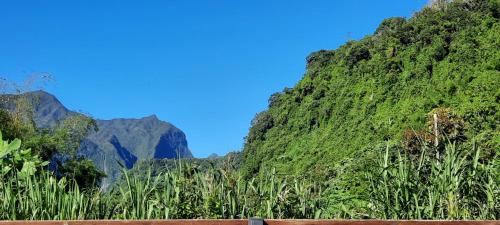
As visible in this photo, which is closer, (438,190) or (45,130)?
(438,190)

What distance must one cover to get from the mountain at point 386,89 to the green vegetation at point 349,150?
0.09 meters

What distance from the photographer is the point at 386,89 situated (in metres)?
33.2

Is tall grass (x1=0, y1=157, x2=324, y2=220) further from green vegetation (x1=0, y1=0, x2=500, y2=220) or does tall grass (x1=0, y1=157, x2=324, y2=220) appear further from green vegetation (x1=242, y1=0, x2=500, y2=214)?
green vegetation (x1=242, y1=0, x2=500, y2=214)

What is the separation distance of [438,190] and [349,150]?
26.7m

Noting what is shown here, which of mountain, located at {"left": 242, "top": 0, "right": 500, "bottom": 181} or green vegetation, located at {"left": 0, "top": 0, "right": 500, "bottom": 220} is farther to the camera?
mountain, located at {"left": 242, "top": 0, "right": 500, "bottom": 181}

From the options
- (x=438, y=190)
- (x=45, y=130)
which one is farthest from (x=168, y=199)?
(x=45, y=130)

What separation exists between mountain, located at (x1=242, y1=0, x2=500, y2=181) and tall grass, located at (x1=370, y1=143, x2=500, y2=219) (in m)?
16.0

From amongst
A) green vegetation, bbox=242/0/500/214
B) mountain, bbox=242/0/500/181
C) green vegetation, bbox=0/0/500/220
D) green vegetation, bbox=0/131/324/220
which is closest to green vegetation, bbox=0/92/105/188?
green vegetation, bbox=0/0/500/220

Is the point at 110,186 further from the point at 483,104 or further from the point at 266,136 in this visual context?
the point at 266,136

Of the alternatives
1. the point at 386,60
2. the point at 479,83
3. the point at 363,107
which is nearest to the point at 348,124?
the point at 363,107

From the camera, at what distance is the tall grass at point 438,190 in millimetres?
3201

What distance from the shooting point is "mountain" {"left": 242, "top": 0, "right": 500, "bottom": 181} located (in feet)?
86.5

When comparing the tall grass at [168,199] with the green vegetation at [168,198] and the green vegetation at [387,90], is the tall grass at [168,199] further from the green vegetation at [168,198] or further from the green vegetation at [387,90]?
the green vegetation at [387,90]

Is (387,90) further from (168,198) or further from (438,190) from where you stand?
(168,198)
